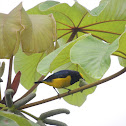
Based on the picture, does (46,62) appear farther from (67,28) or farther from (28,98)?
(67,28)

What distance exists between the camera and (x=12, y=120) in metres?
0.51

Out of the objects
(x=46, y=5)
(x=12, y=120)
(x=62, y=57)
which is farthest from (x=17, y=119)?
Result: (x=46, y=5)

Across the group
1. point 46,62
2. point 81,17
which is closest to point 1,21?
point 46,62

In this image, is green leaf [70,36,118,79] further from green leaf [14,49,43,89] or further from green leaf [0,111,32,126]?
green leaf [14,49,43,89]

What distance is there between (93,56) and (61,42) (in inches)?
16.4

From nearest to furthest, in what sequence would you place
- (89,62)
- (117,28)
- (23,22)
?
(89,62)
(23,22)
(117,28)

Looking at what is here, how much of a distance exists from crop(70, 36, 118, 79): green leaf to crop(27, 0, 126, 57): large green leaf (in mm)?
212

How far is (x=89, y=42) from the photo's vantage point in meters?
0.54

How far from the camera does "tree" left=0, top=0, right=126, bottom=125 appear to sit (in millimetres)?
497

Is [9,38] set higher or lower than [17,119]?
higher

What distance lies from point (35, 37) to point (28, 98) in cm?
13

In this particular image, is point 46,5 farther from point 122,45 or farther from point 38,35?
point 122,45

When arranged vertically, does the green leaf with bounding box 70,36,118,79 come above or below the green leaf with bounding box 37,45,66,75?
above

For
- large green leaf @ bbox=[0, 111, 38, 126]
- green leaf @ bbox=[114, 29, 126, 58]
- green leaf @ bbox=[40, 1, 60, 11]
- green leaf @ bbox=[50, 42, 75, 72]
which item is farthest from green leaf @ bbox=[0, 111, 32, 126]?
green leaf @ bbox=[40, 1, 60, 11]
